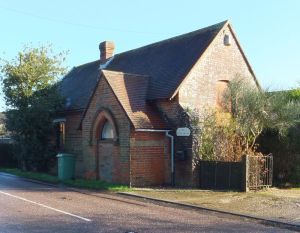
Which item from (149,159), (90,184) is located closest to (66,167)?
(90,184)

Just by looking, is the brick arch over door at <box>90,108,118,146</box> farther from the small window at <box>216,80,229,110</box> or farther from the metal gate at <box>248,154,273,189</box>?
the metal gate at <box>248,154,273,189</box>

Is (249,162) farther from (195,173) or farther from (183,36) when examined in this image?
(183,36)

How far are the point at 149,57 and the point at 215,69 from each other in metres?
4.50

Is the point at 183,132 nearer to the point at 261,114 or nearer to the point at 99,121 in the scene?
the point at 261,114

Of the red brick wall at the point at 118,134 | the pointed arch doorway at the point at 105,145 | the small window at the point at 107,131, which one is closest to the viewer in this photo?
the red brick wall at the point at 118,134

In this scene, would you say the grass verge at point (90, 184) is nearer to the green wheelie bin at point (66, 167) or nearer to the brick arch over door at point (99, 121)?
the green wheelie bin at point (66, 167)

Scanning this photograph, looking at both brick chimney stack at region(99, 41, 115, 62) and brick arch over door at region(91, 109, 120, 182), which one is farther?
brick chimney stack at region(99, 41, 115, 62)

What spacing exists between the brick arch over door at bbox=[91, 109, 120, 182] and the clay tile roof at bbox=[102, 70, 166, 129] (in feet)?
3.26

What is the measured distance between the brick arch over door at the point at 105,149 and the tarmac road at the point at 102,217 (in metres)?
4.15

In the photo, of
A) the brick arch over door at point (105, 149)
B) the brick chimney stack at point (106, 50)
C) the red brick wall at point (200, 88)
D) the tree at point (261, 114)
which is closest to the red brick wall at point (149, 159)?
the red brick wall at point (200, 88)

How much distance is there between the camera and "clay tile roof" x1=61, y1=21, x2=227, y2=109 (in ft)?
68.5

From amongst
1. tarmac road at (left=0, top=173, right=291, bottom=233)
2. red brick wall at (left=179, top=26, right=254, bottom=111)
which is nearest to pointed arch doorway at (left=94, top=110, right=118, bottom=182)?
red brick wall at (left=179, top=26, right=254, bottom=111)

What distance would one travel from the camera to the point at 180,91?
20031 millimetres

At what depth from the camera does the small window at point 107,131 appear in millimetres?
20891
